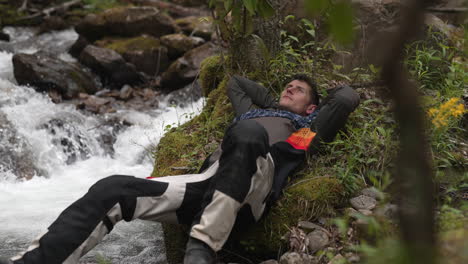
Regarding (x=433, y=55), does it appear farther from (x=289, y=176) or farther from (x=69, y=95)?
(x=69, y=95)

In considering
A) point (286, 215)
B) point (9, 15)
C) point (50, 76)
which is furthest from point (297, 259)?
point (9, 15)

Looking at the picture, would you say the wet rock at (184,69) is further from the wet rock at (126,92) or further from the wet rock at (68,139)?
the wet rock at (68,139)

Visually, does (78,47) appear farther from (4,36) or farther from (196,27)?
(196,27)

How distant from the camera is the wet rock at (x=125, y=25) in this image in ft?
32.6

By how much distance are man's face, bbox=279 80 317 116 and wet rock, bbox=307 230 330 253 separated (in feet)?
4.09

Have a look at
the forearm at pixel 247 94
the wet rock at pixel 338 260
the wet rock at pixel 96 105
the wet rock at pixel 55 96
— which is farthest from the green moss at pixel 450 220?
the wet rock at pixel 55 96

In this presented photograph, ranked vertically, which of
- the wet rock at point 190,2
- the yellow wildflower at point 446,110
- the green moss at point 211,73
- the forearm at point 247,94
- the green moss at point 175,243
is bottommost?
the wet rock at point 190,2

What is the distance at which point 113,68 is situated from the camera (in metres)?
8.49

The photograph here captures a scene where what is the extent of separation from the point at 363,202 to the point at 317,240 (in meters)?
0.48

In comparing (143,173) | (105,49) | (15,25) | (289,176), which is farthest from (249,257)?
(15,25)

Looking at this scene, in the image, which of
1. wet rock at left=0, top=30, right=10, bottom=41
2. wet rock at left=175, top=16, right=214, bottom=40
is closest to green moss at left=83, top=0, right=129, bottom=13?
wet rock at left=0, top=30, right=10, bottom=41

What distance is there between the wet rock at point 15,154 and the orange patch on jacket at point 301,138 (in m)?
3.55

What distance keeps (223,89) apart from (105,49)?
5.12 m

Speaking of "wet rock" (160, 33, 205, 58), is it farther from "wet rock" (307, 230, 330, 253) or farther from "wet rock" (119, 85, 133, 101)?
"wet rock" (307, 230, 330, 253)
